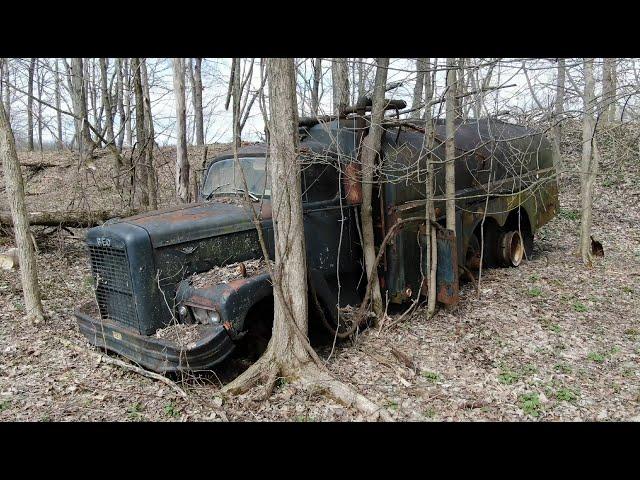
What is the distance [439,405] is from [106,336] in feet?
11.3

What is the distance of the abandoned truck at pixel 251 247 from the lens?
4.73 m

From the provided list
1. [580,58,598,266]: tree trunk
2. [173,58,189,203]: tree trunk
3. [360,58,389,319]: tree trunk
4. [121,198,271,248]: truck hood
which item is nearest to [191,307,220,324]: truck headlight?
[121,198,271,248]: truck hood

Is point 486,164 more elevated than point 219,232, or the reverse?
point 486,164

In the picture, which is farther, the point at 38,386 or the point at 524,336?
the point at 524,336

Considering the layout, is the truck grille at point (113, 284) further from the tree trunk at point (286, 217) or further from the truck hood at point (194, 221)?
the tree trunk at point (286, 217)

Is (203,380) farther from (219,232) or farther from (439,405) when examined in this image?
(439,405)

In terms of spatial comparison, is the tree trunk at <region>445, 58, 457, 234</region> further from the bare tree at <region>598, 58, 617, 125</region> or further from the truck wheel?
the bare tree at <region>598, 58, 617, 125</region>

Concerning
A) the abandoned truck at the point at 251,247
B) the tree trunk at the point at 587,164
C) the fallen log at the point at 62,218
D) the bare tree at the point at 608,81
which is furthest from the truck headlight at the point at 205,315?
the tree trunk at the point at 587,164

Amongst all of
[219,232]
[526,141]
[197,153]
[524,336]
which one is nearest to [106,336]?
[219,232]

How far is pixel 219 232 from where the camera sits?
523 cm

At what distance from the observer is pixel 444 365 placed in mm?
5156

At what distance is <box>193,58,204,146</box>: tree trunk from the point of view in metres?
21.7

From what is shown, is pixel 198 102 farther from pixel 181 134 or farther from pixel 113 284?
pixel 113 284

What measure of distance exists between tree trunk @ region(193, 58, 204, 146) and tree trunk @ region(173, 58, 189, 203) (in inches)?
412
